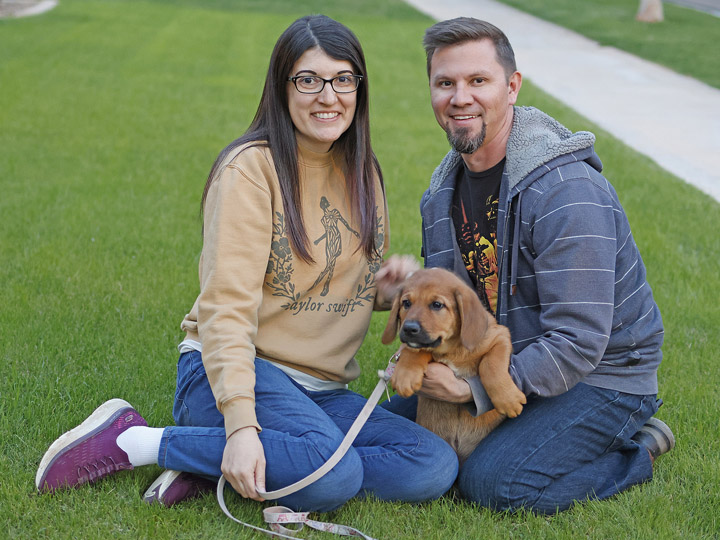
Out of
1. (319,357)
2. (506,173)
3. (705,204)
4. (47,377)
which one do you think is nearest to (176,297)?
(47,377)

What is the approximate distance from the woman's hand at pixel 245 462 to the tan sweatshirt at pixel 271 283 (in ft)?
0.15

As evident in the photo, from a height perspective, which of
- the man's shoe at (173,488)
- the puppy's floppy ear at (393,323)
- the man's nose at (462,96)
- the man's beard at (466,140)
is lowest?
the man's shoe at (173,488)

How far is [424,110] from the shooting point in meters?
12.5

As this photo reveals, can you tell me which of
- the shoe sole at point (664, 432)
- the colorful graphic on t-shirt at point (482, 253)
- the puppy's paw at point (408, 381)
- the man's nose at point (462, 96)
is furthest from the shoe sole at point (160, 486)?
the shoe sole at point (664, 432)

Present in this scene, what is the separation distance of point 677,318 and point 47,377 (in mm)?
4043

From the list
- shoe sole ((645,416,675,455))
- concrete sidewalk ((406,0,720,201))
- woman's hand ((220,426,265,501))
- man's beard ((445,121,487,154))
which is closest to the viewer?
woman's hand ((220,426,265,501))

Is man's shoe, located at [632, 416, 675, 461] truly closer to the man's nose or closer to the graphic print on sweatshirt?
the graphic print on sweatshirt

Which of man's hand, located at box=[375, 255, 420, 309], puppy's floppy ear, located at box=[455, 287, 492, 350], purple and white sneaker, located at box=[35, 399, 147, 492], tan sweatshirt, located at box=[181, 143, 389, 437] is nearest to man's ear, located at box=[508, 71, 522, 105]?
tan sweatshirt, located at box=[181, 143, 389, 437]

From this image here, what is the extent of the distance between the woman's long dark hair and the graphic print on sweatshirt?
0.20ft

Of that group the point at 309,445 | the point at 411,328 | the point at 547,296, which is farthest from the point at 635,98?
the point at 309,445

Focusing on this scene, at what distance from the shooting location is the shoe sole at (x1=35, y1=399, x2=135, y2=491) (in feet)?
11.1

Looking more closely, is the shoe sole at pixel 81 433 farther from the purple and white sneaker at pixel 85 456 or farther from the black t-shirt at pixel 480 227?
the black t-shirt at pixel 480 227

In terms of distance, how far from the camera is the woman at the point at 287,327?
10.7 feet

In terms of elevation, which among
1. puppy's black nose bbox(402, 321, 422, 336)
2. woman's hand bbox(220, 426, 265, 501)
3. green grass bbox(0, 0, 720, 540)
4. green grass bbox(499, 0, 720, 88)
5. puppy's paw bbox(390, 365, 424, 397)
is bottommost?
green grass bbox(499, 0, 720, 88)
